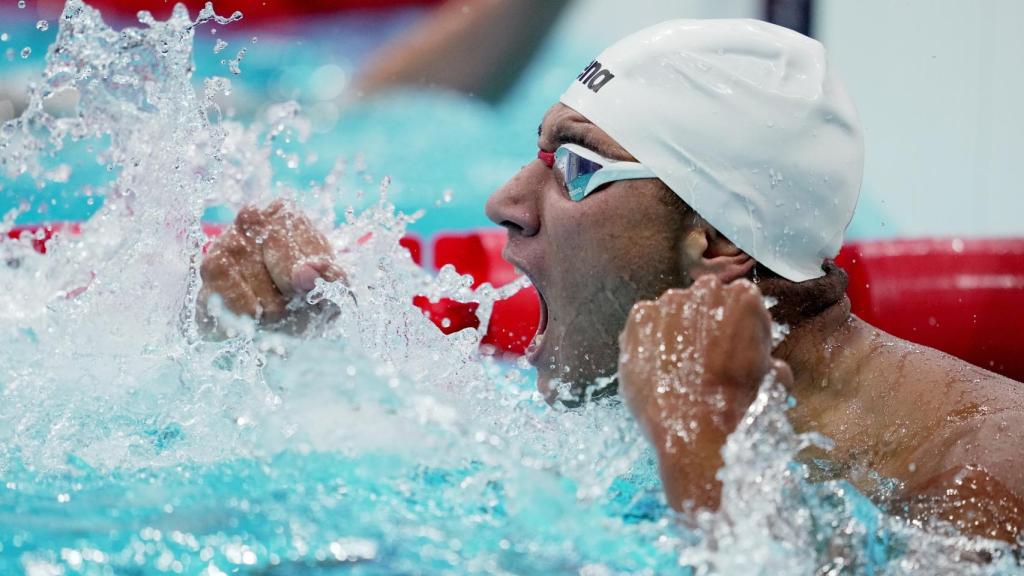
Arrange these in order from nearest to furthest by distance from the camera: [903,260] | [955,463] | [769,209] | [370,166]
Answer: [955,463], [769,209], [903,260], [370,166]

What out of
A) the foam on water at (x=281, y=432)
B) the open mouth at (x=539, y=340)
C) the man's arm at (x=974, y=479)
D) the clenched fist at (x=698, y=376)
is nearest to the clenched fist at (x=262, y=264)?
the foam on water at (x=281, y=432)

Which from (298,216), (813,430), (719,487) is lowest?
(813,430)

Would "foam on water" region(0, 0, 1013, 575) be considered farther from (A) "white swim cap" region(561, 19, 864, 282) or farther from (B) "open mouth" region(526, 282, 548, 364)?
(A) "white swim cap" region(561, 19, 864, 282)

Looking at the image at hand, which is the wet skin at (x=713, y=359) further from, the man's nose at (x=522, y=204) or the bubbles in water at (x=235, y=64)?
the bubbles in water at (x=235, y=64)

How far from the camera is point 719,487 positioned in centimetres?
126

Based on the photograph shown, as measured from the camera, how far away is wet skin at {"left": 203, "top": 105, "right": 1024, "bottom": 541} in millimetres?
1291

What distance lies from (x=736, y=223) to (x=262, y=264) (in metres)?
0.97

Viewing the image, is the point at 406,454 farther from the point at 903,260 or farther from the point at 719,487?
the point at 903,260

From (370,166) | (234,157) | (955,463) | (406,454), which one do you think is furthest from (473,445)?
(370,166)

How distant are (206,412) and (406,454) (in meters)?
0.39

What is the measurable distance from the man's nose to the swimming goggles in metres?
0.05

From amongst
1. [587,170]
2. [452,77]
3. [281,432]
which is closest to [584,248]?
[587,170]

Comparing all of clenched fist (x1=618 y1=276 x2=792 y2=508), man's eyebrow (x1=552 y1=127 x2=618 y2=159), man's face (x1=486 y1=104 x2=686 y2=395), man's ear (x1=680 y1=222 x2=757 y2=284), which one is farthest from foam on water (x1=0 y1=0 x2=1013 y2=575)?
man's eyebrow (x1=552 y1=127 x2=618 y2=159)

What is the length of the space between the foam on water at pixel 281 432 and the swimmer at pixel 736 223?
0.16 m
